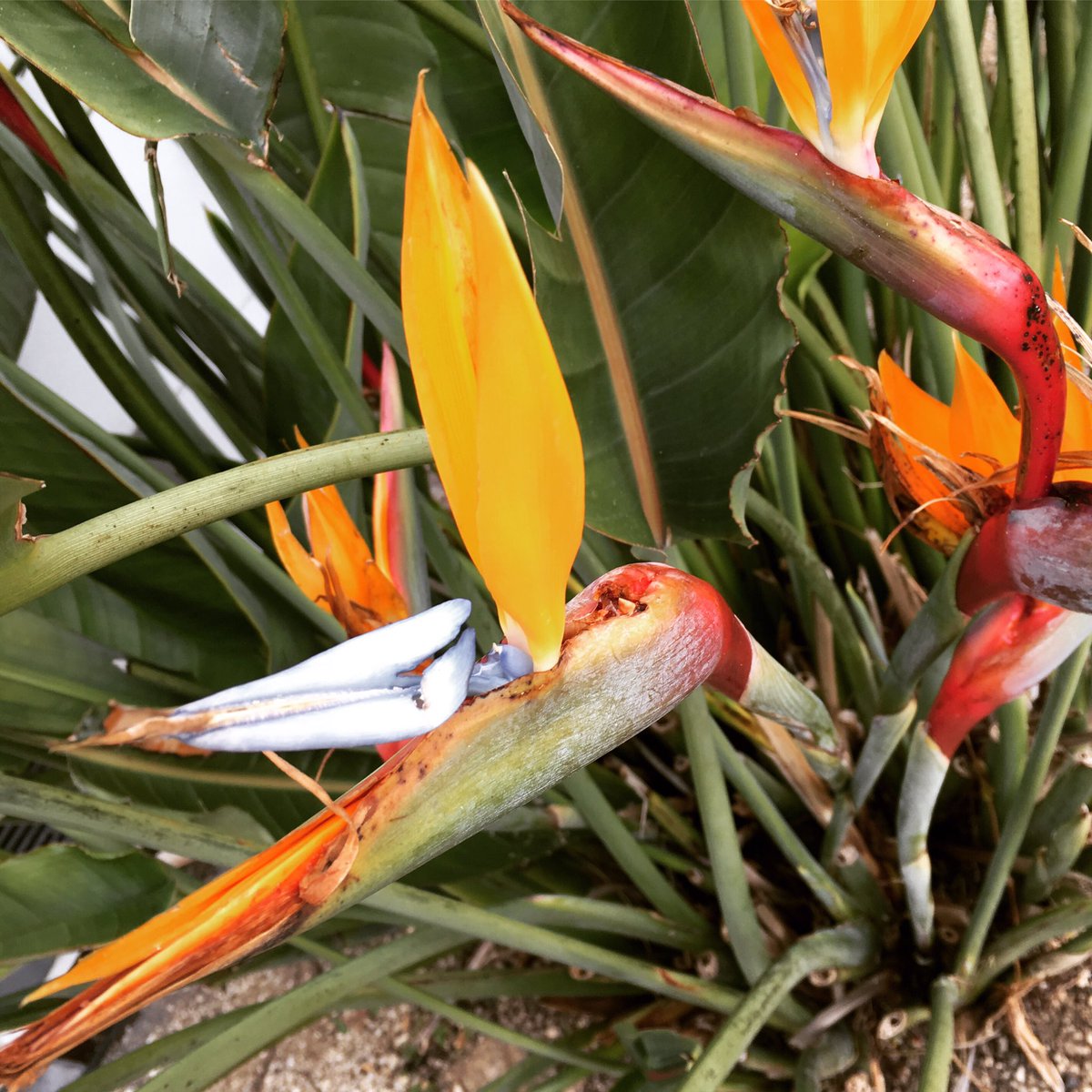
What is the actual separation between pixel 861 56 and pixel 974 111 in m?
0.27

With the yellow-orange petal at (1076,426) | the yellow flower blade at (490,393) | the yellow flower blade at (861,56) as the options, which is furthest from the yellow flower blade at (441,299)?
the yellow-orange petal at (1076,426)

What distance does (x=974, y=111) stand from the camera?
44cm

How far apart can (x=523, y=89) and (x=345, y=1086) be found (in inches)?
29.1

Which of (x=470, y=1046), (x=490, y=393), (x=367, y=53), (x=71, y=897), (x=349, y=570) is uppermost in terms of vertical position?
(x=367, y=53)

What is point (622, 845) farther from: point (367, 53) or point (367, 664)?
point (367, 53)

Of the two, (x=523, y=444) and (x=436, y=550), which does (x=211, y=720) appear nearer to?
(x=523, y=444)

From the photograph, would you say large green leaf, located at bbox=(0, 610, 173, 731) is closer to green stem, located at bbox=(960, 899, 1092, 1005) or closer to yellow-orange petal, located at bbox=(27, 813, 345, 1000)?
yellow-orange petal, located at bbox=(27, 813, 345, 1000)

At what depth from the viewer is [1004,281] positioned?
0.21 meters

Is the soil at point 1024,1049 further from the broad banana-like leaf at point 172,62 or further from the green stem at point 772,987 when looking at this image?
the broad banana-like leaf at point 172,62

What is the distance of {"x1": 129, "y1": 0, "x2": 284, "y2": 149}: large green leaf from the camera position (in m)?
0.31

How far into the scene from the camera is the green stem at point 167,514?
0.21m

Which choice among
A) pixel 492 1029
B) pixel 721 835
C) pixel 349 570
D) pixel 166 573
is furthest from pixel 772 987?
pixel 166 573

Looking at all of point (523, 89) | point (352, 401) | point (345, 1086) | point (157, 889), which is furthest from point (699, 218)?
point (345, 1086)

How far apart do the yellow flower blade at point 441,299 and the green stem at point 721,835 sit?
0.23 metres
